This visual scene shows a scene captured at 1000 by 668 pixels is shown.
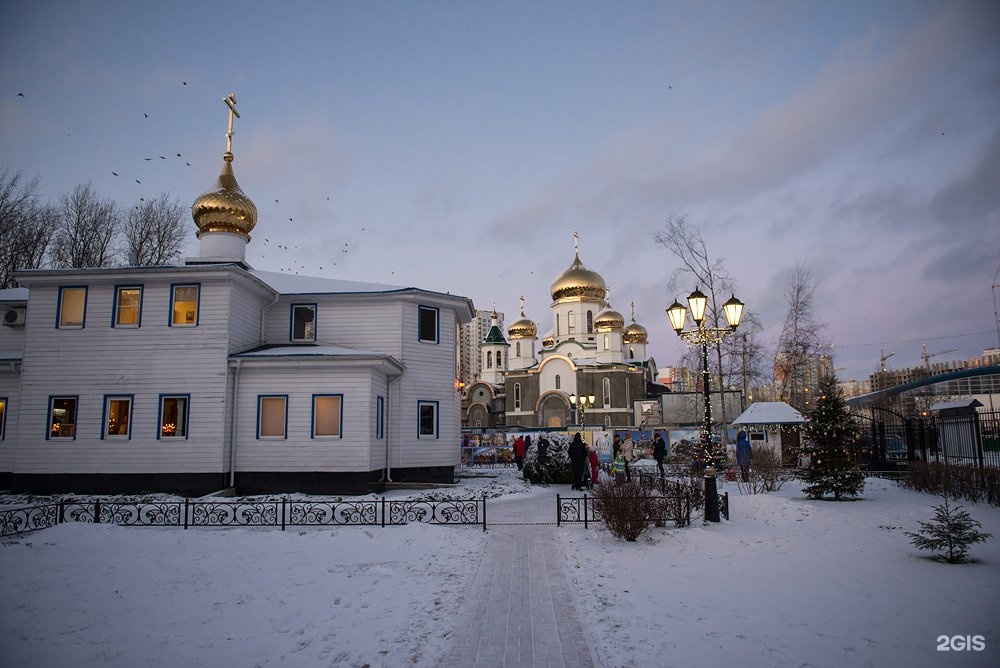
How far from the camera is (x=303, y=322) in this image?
74.2 feet

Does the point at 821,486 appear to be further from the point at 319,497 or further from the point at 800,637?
the point at 319,497

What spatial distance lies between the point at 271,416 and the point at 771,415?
60.2 feet

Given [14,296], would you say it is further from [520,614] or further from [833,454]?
[833,454]

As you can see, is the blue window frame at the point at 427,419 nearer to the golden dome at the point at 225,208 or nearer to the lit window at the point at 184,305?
the lit window at the point at 184,305

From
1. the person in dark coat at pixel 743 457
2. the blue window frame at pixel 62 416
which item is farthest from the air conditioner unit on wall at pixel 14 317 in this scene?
the person in dark coat at pixel 743 457

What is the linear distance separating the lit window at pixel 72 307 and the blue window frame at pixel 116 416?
2.53 metres

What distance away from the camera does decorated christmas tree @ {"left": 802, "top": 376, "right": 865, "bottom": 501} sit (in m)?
16.0

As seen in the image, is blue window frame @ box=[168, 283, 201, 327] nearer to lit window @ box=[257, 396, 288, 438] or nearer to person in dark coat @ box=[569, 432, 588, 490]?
lit window @ box=[257, 396, 288, 438]

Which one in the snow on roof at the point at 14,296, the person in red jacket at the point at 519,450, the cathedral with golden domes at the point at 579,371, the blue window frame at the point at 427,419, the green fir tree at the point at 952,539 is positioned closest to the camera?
the green fir tree at the point at 952,539

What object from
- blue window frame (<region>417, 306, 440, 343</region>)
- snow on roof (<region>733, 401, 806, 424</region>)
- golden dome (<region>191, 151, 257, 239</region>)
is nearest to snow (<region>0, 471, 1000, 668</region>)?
blue window frame (<region>417, 306, 440, 343</region>)

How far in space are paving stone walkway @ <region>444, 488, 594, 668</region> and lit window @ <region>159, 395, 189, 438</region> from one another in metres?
11.4

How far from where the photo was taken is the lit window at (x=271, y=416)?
63.7 feet

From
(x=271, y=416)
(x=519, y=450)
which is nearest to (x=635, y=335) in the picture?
(x=519, y=450)

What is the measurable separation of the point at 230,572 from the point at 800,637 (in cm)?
748
